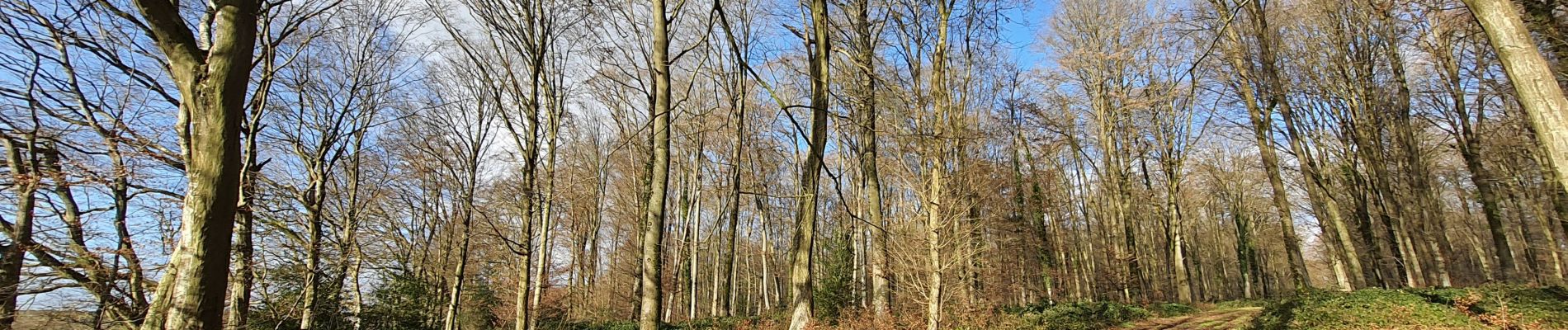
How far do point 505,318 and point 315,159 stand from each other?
5.90 m

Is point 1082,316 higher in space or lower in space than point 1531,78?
lower

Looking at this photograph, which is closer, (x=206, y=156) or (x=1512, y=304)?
(x=206, y=156)

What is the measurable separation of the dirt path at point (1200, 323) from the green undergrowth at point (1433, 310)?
91 cm

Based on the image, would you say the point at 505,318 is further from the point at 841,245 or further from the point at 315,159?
the point at 841,245

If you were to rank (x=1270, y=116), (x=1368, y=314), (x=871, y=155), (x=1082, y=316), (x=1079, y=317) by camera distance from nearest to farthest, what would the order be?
(x=1368, y=314) < (x=871, y=155) < (x=1079, y=317) < (x=1082, y=316) < (x=1270, y=116)

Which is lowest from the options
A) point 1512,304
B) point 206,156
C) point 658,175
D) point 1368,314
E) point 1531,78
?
point 1368,314

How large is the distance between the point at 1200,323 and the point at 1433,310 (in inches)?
172

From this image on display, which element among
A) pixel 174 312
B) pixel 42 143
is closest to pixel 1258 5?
pixel 174 312

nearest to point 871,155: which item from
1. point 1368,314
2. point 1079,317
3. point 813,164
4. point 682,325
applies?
point 813,164

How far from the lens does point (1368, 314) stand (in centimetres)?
909

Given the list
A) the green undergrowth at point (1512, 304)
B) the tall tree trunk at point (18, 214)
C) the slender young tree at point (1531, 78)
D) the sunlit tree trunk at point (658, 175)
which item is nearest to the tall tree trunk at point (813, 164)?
the sunlit tree trunk at point (658, 175)

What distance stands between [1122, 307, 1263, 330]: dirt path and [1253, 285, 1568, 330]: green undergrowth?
0.91 meters

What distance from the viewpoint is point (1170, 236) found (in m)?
18.4

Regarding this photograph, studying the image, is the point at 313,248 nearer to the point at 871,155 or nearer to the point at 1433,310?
the point at 871,155
